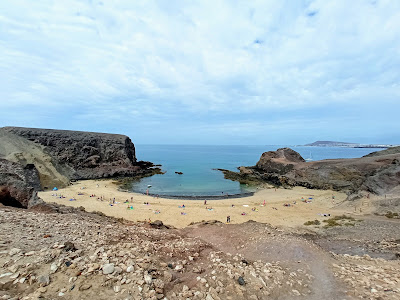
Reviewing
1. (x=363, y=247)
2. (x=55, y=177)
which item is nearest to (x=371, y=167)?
(x=363, y=247)

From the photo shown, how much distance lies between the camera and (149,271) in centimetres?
565

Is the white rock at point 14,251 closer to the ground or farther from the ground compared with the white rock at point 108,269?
farther from the ground

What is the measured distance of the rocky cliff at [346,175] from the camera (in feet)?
A: 95.8

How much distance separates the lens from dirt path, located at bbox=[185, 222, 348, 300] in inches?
266

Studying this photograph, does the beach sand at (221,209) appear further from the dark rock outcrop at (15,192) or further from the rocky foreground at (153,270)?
the rocky foreground at (153,270)

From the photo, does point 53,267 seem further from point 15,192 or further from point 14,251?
point 15,192

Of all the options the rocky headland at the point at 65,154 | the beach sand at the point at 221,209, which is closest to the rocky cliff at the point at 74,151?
the rocky headland at the point at 65,154

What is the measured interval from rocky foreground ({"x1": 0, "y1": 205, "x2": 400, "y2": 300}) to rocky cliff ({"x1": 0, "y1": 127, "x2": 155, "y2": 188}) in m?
39.6

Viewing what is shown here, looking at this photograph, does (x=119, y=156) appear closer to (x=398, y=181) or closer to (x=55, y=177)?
(x=55, y=177)

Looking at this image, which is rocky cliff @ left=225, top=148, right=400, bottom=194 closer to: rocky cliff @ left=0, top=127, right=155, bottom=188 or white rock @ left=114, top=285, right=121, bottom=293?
rocky cliff @ left=0, top=127, right=155, bottom=188

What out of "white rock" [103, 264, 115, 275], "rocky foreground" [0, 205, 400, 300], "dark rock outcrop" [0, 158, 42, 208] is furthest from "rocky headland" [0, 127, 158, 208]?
"white rock" [103, 264, 115, 275]

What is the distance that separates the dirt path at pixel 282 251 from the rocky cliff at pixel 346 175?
1020 inches

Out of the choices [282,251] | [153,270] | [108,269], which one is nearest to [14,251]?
[108,269]

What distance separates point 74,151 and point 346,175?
6387 cm
